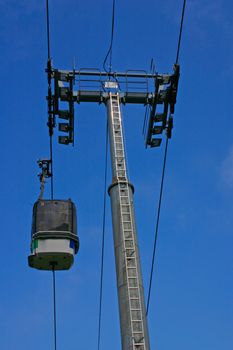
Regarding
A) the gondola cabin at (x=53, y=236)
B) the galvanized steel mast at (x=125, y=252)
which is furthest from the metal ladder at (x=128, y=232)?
the gondola cabin at (x=53, y=236)

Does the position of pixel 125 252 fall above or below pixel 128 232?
below

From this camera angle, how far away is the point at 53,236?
877cm

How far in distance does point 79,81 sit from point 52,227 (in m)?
4.00

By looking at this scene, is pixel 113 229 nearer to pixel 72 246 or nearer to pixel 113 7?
pixel 72 246

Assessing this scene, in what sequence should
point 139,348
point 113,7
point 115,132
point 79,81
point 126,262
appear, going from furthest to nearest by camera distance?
point 79,81, point 115,132, point 113,7, point 126,262, point 139,348

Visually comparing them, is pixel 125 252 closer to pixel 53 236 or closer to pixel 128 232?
pixel 128 232

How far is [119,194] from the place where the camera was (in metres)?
10.3

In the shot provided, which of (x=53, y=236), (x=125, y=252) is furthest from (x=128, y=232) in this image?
Result: (x=53, y=236)

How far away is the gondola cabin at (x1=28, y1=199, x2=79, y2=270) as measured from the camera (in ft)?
28.7

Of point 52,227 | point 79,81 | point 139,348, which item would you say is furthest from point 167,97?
point 139,348

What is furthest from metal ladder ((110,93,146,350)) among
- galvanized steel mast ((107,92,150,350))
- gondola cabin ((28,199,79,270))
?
gondola cabin ((28,199,79,270))

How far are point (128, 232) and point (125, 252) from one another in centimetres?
40

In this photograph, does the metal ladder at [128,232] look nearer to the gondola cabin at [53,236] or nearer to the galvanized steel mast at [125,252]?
the galvanized steel mast at [125,252]

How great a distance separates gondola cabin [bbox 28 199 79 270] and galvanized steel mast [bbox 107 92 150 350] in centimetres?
98
